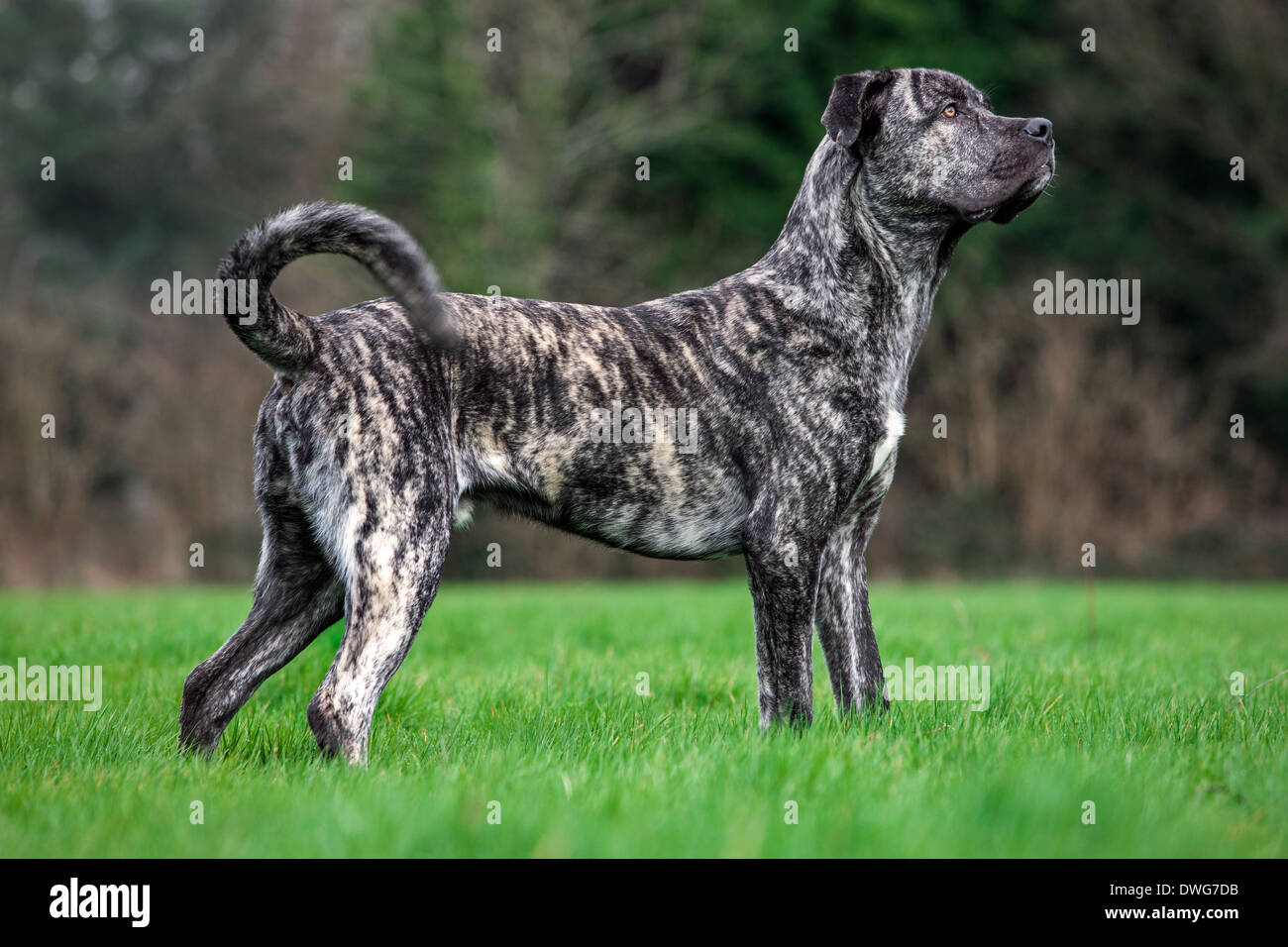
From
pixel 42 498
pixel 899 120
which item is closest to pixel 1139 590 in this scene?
pixel 899 120

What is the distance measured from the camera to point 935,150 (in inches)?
178

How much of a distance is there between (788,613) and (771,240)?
16545 mm

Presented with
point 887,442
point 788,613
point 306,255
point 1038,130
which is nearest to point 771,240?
point 1038,130

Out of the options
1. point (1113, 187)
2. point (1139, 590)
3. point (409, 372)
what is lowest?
point (1139, 590)

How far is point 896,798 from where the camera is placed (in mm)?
3199

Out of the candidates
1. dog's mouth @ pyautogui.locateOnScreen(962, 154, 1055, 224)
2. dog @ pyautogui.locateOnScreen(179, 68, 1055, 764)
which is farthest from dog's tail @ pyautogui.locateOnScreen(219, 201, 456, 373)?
dog's mouth @ pyautogui.locateOnScreen(962, 154, 1055, 224)

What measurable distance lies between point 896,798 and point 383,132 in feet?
68.1

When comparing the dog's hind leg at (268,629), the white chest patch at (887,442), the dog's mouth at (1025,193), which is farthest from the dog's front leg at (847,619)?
the dog's hind leg at (268,629)

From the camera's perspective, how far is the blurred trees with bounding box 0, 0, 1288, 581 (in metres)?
16.4

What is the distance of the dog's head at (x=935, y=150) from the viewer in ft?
14.7

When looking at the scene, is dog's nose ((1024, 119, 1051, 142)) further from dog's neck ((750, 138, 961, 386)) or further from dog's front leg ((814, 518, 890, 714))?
dog's front leg ((814, 518, 890, 714))

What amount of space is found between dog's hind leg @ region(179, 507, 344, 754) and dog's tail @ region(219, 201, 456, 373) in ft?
2.32

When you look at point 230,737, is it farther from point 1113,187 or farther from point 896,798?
point 1113,187

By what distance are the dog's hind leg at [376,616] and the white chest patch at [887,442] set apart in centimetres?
164
